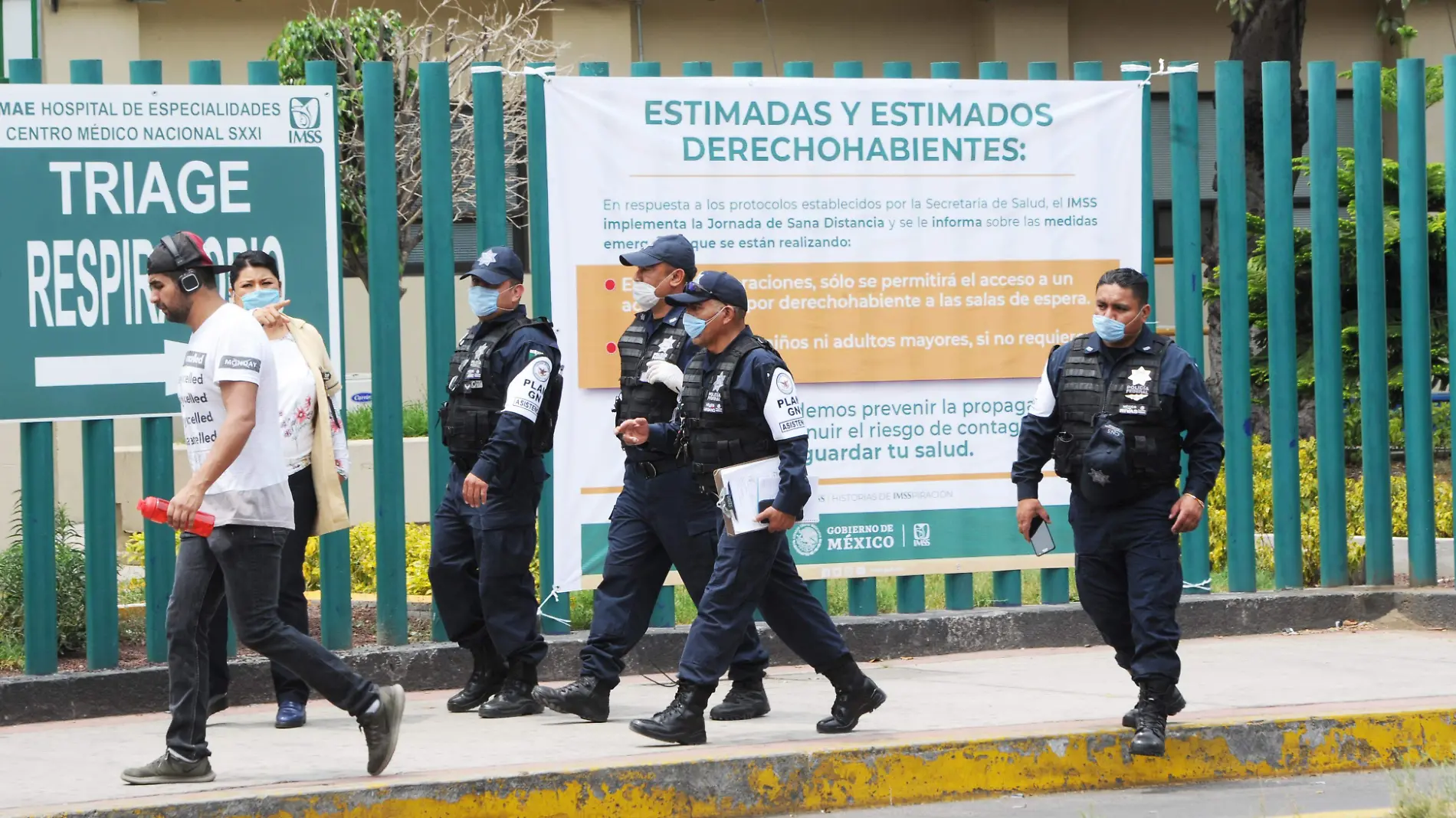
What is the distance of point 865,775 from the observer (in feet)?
19.4

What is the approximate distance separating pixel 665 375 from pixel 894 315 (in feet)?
6.04

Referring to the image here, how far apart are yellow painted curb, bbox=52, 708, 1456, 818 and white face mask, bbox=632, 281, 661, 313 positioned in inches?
70.2

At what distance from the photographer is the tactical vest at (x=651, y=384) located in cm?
668

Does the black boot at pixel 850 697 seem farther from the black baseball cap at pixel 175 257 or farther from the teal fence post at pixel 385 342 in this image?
the black baseball cap at pixel 175 257

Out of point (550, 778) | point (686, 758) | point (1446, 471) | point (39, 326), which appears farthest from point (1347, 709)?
point (1446, 471)

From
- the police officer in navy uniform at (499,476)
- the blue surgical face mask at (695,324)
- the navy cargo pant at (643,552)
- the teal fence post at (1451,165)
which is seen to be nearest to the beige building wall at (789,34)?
the teal fence post at (1451,165)

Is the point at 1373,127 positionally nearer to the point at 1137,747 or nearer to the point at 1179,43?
the point at 1137,747

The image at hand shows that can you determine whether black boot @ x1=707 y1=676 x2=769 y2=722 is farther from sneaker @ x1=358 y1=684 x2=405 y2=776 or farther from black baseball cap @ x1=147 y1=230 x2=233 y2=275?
black baseball cap @ x1=147 y1=230 x2=233 y2=275

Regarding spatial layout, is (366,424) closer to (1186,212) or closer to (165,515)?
(1186,212)

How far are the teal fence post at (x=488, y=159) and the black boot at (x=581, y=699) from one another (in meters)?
1.23

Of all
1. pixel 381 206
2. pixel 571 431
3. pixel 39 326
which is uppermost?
pixel 381 206

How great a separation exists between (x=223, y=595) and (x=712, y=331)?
1947 millimetres

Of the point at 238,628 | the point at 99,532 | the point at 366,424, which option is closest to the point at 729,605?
the point at 238,628

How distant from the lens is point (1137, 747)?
5.96m
